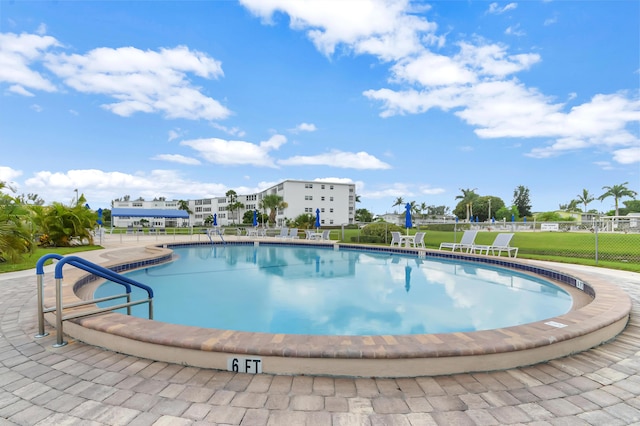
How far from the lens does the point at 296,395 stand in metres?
2.11

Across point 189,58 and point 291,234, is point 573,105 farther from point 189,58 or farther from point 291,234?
point 189,58

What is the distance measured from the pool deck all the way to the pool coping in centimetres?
7

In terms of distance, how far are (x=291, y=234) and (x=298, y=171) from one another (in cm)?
3474

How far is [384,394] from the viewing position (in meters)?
2.14

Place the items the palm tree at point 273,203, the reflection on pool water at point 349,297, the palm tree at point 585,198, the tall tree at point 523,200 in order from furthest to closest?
the tall tree at point 523,200
the palm tree at point 585,198
the palm tree at point 273,203
the reflection on pool water at point 349,297

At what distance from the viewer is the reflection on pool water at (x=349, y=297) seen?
15.1 feet

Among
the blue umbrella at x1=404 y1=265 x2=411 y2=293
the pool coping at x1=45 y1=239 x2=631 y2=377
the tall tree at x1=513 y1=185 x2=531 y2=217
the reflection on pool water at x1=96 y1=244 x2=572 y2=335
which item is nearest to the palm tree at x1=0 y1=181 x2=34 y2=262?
the reflection on pool water at x1=96 y1=244 x2=572 y2=335

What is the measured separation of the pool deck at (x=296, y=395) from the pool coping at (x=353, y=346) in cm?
7

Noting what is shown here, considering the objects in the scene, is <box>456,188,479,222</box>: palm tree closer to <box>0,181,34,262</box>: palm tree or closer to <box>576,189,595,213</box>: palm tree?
<box>576,189,595,213</box>: palm tree

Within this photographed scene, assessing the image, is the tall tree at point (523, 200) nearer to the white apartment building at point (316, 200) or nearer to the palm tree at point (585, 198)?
the palm tree at point (585, 198)

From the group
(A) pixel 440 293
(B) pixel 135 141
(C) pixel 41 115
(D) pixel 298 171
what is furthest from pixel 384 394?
(D) pixel 298 171

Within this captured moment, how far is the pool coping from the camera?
7.78 ft

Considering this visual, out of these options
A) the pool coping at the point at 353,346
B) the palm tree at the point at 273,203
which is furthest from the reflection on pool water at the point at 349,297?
the palm tree at the point at 273,203

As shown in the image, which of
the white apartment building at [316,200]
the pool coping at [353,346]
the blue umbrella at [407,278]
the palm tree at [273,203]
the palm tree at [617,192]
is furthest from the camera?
the palm tree at [617,192]
